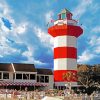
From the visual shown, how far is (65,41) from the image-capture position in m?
67.5

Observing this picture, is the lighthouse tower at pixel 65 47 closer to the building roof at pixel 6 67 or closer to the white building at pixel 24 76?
the white building at pixel 24 76

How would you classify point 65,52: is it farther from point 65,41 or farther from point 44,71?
point 44,71

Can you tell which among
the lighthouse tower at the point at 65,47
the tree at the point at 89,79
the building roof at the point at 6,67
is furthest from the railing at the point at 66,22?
the building roof at the point at 6,67

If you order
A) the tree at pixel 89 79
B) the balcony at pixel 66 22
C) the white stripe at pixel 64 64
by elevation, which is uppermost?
the balcony at pixel 66 22

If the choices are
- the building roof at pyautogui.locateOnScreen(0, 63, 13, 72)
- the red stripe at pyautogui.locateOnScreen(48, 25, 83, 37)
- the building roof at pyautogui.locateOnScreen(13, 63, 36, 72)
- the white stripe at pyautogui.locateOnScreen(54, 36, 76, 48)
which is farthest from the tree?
the building roof at pyautogui.locateOnScreen(0, 63, 13, 72)

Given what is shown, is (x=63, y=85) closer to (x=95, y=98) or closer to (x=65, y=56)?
(x=65, y=56)

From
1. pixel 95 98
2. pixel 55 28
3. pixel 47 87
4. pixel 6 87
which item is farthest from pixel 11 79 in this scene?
pixel 95 98

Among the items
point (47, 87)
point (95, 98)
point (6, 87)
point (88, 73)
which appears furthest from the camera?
point (88, 73)

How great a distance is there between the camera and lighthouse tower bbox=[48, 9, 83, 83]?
66.9 meters

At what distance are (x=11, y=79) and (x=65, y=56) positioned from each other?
10.2m

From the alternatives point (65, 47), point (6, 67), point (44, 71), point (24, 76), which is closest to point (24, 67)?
point (24, 76)

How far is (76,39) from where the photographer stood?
69.2 metres

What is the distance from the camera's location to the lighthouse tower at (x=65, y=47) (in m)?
66.9

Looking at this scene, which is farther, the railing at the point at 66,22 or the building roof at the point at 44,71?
the building roof at the point at 44,71
